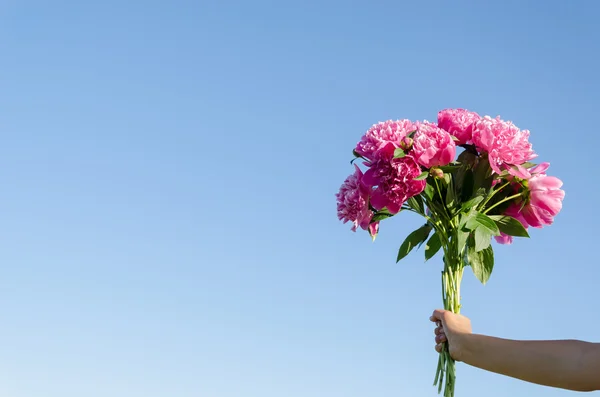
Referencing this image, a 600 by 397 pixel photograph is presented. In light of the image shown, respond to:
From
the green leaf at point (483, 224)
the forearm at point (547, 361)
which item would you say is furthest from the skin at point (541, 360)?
the green leaf at point (483, 224)

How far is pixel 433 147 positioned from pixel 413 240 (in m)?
0.62

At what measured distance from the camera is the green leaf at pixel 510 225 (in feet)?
13.3

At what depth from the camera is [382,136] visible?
3951 millimetres

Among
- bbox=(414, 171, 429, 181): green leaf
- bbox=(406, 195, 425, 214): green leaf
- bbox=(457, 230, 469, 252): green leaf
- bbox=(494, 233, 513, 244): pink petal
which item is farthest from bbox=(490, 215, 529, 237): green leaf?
bbox=(414, 171, 429, 181): green leaf

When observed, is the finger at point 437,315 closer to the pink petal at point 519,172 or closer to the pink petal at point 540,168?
the pink petal at point 519,172

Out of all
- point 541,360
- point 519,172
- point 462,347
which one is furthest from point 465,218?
point 541,360

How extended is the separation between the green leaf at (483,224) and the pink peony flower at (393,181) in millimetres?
293

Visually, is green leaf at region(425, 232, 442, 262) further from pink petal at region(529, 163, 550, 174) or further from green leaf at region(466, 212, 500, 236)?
pink petal at region(529, 163, 550, 174)

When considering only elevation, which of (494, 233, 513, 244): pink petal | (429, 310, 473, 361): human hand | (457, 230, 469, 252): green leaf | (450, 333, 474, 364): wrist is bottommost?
(450, 333, 474, 364): wrist

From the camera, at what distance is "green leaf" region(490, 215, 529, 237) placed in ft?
13.3

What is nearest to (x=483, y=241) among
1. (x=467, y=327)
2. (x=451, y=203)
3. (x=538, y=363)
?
(x=451, y=203)

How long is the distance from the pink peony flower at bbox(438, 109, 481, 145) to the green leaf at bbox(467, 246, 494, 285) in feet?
1.85

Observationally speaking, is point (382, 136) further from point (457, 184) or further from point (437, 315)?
point (437, 315)

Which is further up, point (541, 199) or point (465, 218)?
point (541, 199)
